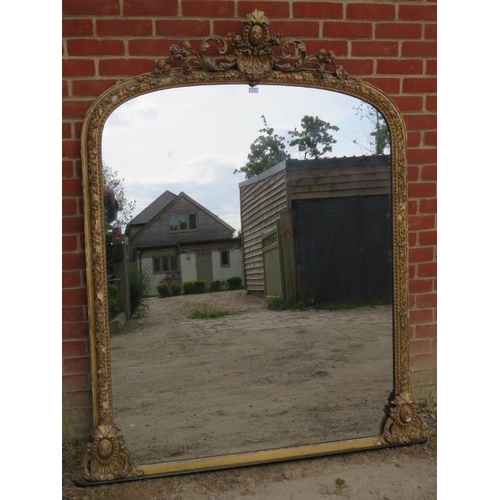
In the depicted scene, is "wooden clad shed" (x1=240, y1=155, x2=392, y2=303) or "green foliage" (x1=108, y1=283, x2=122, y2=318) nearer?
"green foliage" (x1=108, y1=283, x2=122, y2=318)

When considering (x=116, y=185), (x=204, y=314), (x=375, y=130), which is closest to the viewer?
(x=116, y=185)

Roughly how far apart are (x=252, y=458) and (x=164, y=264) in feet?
3.50

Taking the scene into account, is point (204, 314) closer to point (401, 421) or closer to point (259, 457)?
point (259, 457)

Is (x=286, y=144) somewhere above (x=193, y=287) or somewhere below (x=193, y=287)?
above

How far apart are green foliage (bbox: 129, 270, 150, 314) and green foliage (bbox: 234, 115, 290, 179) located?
0.68 metres

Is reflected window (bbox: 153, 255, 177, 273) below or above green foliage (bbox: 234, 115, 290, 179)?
below

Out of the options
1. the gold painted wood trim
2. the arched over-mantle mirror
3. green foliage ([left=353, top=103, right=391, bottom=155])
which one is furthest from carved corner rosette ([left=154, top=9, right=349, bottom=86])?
the gold painted wood trim

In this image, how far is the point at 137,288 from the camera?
240cm

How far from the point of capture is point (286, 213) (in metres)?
2.54

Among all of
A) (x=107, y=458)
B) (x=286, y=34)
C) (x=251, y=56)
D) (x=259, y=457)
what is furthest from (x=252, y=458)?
(x=286, y=34)

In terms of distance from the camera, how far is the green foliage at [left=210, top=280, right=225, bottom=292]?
2453 millimetres

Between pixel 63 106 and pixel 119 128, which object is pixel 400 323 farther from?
pixel 63 106

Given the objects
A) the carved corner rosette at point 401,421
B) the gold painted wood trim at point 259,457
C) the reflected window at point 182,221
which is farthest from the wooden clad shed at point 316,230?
the gold painted wood trim at point 259,457

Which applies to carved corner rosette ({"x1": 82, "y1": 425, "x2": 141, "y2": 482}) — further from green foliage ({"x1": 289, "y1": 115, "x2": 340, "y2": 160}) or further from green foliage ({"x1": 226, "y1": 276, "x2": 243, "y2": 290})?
green foliage ({"x1": 289, "y1": 115, "x2": 340, "y2": 160})
